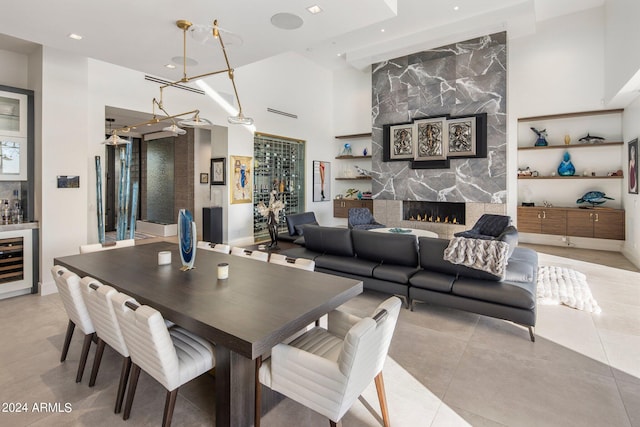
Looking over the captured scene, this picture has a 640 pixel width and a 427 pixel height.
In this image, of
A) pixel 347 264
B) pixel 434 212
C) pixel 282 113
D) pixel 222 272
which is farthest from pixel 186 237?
pixel 434 212

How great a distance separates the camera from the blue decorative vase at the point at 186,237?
2596 millimetres

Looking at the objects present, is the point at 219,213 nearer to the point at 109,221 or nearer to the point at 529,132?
the point at 109,221

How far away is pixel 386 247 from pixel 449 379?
5.51 feet

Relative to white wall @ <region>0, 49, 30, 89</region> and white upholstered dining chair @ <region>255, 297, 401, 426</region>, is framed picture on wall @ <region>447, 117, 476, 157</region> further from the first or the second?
white wall @ <region>0, 49, 30, 89</region>

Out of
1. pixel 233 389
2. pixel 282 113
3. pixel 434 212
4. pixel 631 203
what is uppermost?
pixel 282 113

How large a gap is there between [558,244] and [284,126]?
7011mm

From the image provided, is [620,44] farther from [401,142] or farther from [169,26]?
[169,26]

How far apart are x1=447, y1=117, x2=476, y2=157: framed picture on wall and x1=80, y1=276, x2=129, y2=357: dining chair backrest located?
7.36 m

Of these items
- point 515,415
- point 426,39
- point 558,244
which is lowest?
point 515,415

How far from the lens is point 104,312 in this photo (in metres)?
1.96

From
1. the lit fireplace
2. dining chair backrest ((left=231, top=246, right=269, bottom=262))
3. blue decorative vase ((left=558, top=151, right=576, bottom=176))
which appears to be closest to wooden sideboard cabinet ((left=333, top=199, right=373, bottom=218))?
the lit fireplace

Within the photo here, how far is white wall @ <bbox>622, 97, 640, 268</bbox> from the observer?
18.3 feet

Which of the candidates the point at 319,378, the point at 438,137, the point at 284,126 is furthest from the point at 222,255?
the point at 438,137

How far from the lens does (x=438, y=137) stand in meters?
7.75
